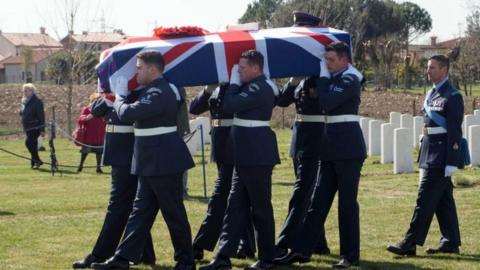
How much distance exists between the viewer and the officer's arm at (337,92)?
27.6 ft

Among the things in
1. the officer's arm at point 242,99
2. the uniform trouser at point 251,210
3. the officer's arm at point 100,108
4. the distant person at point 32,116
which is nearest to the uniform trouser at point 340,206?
the uniform trouser at point 251,210

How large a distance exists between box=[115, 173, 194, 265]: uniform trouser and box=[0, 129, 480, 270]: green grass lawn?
1.59 feet

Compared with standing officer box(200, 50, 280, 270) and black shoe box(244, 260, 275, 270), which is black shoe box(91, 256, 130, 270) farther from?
black shoe box(244, 260, 275, 270)

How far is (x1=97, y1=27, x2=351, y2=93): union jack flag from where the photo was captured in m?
8.59

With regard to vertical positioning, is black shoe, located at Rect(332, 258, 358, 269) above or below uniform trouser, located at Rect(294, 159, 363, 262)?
below

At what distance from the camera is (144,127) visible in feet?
27.1

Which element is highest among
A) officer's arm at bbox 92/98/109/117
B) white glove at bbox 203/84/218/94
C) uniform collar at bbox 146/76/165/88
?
uniform collar at bbox 146/76/165/88

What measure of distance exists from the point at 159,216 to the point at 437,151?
433cm

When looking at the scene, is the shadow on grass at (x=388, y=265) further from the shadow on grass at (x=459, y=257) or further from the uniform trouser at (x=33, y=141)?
the uniform trouser at (x=33, y=141)

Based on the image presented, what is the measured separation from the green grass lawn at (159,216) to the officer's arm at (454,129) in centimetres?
96

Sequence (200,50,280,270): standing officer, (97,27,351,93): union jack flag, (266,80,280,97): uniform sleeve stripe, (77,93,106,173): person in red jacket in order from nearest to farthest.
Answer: (200,50,280,270): standing officer < (266,80,280,97): uniform sleeve stripe < (97,27,351,93): union jack flag < (77,93,106,173): person in red jacket

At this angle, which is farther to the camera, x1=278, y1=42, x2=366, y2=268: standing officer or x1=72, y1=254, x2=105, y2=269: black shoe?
x1=72, y1=254, x2=105, y2=269: black shoe


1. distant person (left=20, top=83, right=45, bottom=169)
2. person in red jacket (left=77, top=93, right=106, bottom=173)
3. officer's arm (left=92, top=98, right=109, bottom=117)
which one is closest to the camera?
officer's arm (left=92, top=98, right=109, bottom=117)

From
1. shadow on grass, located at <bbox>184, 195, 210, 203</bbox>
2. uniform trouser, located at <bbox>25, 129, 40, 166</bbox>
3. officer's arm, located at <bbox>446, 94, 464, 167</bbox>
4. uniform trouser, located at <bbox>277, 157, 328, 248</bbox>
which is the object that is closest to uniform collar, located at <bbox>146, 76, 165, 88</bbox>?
uniform trouser, located at <bbox>277, 157, 328, 248</bbox>
